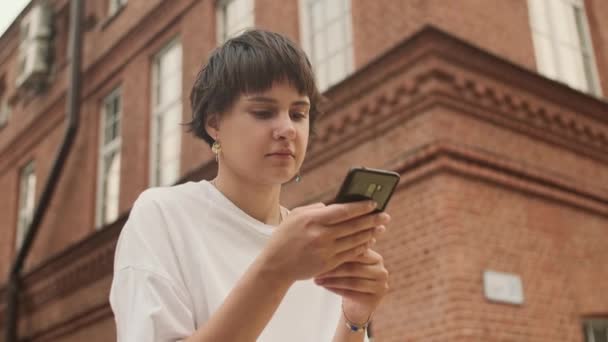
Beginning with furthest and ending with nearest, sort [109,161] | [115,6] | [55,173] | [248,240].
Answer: [115,6] < [55,173] < [109,161] < [248,240]

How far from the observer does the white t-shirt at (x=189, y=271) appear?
125 centimetres

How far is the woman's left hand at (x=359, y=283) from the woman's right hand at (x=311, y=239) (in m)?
0.10

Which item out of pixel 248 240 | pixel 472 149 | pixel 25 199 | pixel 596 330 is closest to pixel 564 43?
pixel 472 149

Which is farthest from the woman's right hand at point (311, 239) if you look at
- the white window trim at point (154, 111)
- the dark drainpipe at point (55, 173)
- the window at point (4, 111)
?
the window at point (4, 111)

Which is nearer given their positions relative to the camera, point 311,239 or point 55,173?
point 311,239

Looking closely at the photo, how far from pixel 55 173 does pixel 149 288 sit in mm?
12649

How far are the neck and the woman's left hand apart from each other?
25 centimetres

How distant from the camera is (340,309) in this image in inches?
61.2

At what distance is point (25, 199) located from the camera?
1570 cm

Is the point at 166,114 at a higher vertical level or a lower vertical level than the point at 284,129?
higher

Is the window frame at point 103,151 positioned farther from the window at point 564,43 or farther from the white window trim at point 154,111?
the window at point 564,43

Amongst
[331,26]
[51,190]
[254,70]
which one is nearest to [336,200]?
[254,70]

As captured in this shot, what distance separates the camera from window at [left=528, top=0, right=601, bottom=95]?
8.06m

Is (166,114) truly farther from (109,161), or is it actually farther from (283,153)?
(283,153)
